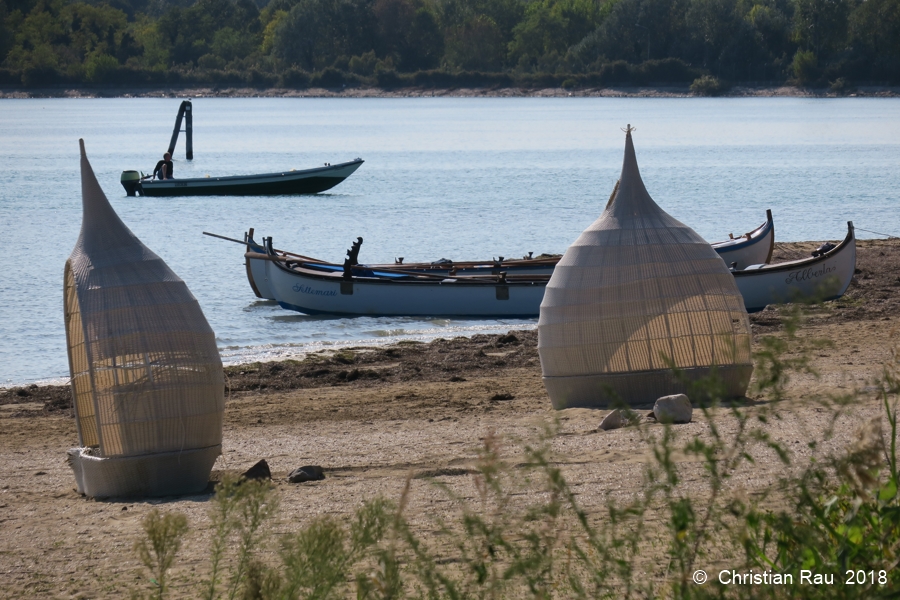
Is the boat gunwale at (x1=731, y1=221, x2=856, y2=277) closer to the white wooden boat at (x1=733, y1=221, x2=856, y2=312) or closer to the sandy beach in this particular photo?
the white wooden boat at (x1=733, y1=221, x2=856, y2=312)

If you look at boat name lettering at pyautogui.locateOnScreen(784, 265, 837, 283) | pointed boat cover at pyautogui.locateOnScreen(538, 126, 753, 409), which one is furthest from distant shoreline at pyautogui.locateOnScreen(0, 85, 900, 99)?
pointed boat cover at pyautogui.locateOnScreen(538, 126, 753, 409)

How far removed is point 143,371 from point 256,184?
3573 cm

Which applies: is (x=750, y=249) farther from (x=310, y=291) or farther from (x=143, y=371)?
(x=143, y=371)

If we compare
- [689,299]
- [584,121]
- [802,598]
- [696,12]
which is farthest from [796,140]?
[802,598]

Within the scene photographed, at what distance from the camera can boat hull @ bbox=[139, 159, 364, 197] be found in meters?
42.2

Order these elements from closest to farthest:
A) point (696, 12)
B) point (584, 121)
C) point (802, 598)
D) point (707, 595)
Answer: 1. point (707, 595)
2. point (802, 598)
3. point (584, 121)
4. point (696, 12)

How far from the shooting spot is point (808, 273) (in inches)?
749

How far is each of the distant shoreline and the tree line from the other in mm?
1097

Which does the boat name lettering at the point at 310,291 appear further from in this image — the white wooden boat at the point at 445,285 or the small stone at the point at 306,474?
the small stone at the point at 306,474

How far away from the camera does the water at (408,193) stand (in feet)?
72.6

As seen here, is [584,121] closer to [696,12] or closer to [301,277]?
[696,12]

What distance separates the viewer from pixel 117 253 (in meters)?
8.66

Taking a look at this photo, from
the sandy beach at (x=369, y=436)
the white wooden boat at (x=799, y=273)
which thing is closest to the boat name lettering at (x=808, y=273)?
the white wooden boat at (x=799, y=273)

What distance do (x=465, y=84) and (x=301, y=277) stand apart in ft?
421
